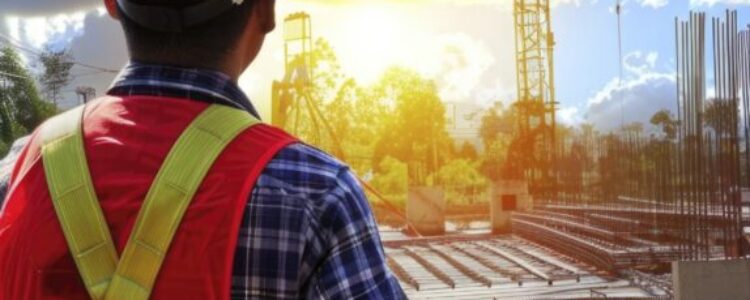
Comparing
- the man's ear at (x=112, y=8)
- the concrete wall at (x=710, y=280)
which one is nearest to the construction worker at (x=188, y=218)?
the man's ear at (x=112, y=8)

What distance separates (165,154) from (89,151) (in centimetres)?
11

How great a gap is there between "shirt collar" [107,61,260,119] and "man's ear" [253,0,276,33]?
0.11 meters

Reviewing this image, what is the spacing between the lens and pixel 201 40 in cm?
117

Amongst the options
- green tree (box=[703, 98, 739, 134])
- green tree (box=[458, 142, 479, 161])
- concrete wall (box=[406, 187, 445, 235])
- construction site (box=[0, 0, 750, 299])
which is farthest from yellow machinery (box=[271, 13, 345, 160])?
green tree (box=[458, 142, 479, 161])

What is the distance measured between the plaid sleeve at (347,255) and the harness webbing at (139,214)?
159 mm

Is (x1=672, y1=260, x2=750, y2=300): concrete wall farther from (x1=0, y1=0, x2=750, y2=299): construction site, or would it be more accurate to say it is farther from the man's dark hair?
the man's dark hair

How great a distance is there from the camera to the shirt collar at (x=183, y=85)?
1134 millimetres

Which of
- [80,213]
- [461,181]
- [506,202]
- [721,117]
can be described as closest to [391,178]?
[461,181]

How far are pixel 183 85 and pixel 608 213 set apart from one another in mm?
13593

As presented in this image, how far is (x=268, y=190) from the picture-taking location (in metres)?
1.03

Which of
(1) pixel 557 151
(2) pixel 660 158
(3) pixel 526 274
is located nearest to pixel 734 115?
(2) pixel 660 158

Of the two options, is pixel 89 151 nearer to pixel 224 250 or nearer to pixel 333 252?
pixel 224 250

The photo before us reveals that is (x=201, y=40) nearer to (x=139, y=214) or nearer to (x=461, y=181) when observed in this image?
(x=139, y=214)

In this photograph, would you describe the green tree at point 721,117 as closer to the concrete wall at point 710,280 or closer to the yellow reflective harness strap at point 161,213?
the concrete wall at point 710,280
